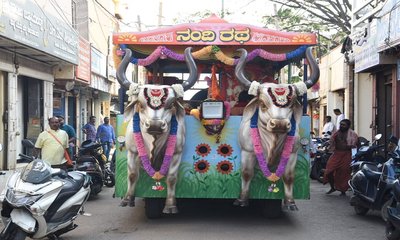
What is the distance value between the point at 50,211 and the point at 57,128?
2.75 metres

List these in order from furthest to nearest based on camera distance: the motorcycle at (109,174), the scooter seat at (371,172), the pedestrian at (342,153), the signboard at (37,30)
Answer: the motorcycle at (109,174) < the signboard at (37,30) < the pedestrian at (342,153) < the scooter seat at (371,172)

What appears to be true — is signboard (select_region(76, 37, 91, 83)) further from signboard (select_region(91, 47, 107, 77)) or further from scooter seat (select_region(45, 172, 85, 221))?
scooter seat (select_region(45, 172, 85, 221))

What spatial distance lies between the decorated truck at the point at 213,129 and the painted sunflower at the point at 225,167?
1 centimetres

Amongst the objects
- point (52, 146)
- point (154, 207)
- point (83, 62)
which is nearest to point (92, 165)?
point (52, 146)

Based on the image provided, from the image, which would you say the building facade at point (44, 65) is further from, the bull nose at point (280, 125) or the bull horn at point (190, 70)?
the bull nose at point (280, 125)

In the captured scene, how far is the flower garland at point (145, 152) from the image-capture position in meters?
6.43

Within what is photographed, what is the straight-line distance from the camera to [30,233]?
5156mm

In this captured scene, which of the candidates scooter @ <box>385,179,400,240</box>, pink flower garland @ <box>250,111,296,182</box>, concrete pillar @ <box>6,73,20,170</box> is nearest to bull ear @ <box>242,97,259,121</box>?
pink flower garland @ <box>250,111,296,182</box>

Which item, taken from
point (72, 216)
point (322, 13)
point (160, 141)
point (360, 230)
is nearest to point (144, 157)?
point (160, 141)

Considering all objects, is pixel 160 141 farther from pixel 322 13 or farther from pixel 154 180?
pixel 322 13

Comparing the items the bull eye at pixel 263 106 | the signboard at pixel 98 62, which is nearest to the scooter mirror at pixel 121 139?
the bull eye at pixel 263 106

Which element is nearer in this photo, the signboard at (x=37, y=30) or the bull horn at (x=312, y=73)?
the bull horn at (x=312, y=73)

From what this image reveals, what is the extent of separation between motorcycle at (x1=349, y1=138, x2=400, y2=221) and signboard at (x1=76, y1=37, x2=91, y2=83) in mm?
10980

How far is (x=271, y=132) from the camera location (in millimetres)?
6270
